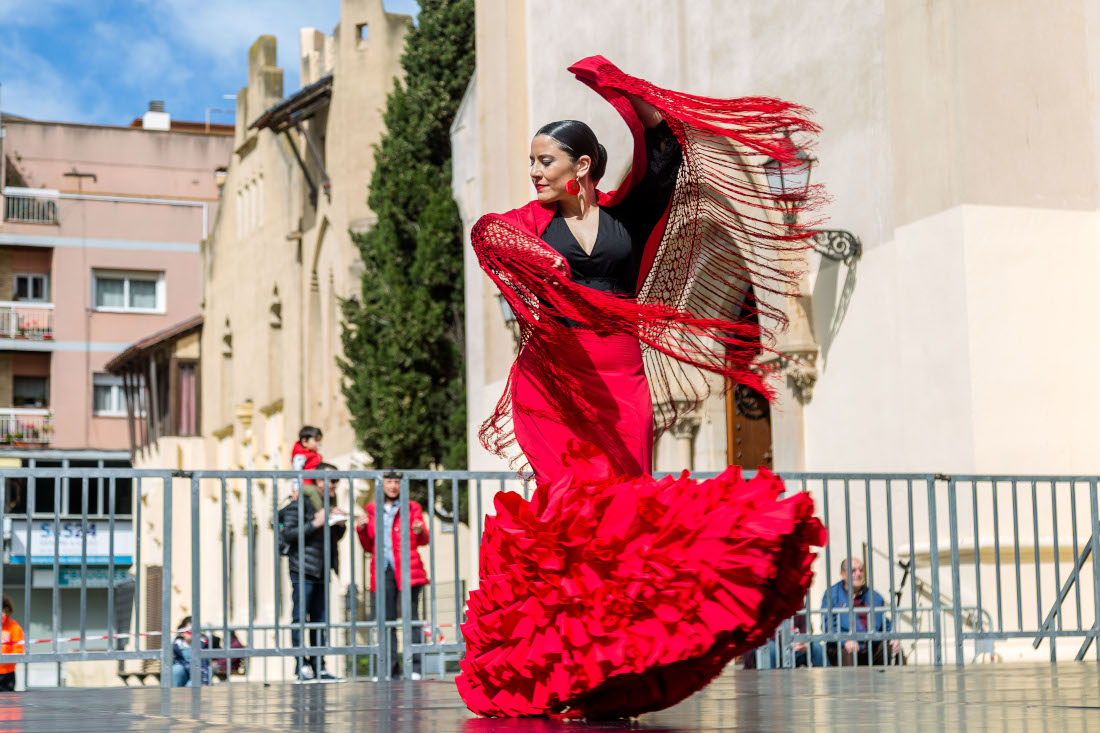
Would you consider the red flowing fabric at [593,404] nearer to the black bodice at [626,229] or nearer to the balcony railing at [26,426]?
the black bodice at [626,229]

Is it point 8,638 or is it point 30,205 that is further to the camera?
point 30,205

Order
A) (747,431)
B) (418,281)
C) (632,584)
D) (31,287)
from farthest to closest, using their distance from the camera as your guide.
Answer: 1. (31,287)
2. (418,281)
3. (747,431)
4. (632,584)

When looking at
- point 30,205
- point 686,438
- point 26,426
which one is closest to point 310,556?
point 686,438

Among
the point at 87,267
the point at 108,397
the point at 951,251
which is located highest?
the point at 87,267

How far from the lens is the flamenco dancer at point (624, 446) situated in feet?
14.4

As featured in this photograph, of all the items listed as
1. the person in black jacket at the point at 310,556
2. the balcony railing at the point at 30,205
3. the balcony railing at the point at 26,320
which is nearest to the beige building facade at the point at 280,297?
the balcony railing at the point at 26,320

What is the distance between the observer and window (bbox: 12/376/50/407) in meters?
51.6

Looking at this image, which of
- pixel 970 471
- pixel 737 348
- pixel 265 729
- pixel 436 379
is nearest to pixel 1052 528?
pixel 970 471

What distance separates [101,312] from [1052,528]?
45.9 meters

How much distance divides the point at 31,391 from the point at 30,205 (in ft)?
20.4

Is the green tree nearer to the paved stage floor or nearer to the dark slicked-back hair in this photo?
the paved stage floor

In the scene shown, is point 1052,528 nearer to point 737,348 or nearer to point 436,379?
point 737,348

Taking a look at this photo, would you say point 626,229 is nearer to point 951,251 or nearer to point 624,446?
point 624,446

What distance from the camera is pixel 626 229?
16.1ft
